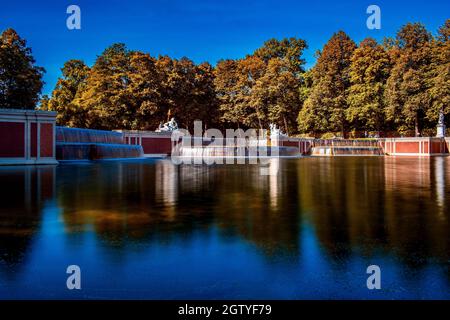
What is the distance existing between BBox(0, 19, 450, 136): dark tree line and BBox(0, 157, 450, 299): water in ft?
107

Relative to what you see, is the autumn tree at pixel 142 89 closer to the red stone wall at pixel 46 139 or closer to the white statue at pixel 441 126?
the red stone wall at pixel 46 139

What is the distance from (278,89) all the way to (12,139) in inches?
1395

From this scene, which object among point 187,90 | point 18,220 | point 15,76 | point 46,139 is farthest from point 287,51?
point 18,220

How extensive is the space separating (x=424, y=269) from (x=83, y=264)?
2617 millimetres

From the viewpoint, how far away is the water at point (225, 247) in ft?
8.30

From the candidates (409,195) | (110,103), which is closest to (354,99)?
(110,103)

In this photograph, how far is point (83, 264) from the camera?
9.85 ft

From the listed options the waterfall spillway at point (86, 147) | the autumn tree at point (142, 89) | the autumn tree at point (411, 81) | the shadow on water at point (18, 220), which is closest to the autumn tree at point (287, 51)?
the autumn tree at point (411, 81)

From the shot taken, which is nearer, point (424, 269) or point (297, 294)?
point (297, 294)

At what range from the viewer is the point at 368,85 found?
4491 cm

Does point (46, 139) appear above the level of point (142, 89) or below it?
below

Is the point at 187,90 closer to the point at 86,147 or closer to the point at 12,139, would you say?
the point at 86,147
